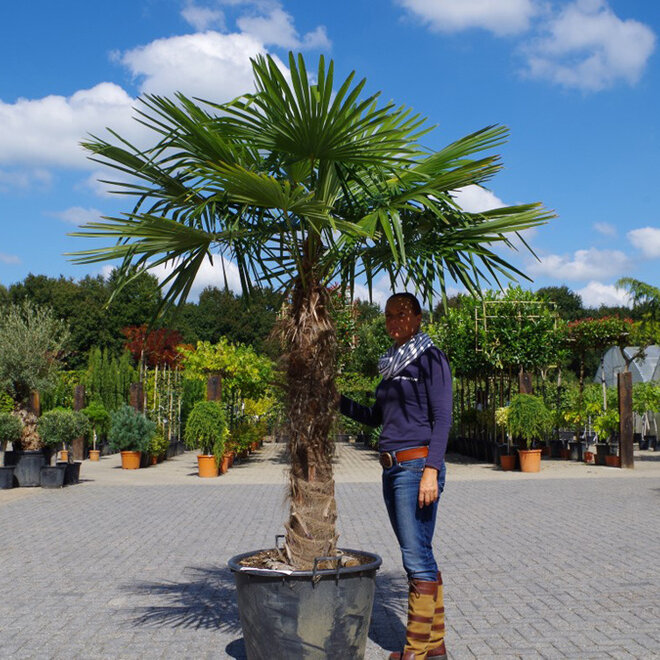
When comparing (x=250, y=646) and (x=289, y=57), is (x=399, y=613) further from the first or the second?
(x=289, y=57)

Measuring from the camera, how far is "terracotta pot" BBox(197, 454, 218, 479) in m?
16.2

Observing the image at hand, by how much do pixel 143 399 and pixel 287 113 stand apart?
55.8 feet

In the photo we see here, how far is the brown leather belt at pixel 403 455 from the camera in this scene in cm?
400

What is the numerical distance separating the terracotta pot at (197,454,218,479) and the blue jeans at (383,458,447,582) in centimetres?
1261

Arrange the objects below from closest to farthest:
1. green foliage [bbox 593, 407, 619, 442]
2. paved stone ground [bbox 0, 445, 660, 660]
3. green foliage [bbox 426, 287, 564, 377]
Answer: paved stone ground [bbox 0, 445, 660, 660], green foliage [bbox 426, 287, 564, 377], green foliage [bbox 593, 407, 619, 442]

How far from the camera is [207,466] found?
53.5 feet

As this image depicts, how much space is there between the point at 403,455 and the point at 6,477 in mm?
11939

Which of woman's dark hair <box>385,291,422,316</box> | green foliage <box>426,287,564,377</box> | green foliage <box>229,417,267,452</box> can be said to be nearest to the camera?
woman's dark hair <box>385,291,422,316</box>

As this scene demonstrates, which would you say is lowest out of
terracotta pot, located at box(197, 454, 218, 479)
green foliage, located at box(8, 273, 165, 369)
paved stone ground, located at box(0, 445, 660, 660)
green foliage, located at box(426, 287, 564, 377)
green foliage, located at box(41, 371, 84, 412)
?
paved stone ground, located at box(0, 445, 660, 660)

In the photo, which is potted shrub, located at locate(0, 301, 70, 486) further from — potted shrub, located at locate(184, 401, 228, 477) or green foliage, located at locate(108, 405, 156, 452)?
potted shrub, located at locate(184, 401, 228, 477)

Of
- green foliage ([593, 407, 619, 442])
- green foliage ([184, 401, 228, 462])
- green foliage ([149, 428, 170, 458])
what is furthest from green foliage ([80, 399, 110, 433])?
green foliage ([593, 407, 619, 442])

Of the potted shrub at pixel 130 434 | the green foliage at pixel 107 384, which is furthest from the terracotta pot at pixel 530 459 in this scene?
the green foliage at pixel 107 384

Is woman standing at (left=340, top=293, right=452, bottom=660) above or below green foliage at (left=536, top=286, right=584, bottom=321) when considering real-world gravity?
below

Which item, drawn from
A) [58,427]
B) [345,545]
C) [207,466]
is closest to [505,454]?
[207,466]
